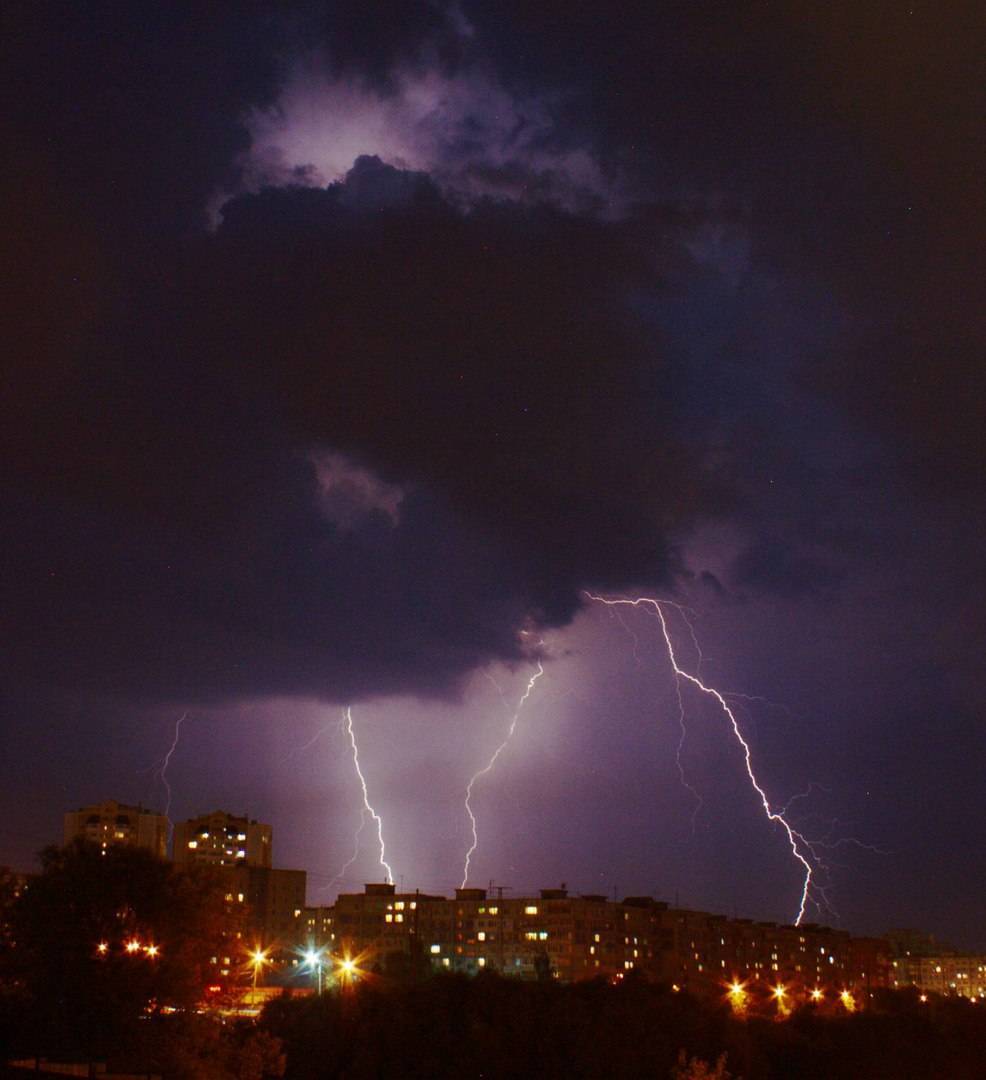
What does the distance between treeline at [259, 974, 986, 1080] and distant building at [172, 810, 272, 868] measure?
86119 millimetres

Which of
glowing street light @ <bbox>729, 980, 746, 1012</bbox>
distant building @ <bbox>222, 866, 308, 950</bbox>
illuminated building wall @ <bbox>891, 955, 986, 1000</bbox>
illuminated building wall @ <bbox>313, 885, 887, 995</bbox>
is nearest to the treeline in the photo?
glowing street light @ <bbox>729, 980, 746, 1012</bbox>

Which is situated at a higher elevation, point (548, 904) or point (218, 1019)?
point (548, 904)

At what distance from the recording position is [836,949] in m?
111

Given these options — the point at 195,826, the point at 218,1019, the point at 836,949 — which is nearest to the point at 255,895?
the point at 195,826

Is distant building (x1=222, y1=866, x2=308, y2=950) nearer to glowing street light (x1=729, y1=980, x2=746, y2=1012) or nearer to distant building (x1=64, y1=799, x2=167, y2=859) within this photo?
distant building (x1=64, y1=799, x2=167, y2=859)

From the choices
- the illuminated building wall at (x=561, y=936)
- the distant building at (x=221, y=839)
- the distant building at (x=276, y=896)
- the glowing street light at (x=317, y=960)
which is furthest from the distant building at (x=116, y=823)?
the glowing street light at (x=317, y=960)

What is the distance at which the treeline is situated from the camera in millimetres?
38781

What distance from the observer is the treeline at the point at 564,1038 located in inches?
1527

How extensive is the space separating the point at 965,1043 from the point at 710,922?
47.5m

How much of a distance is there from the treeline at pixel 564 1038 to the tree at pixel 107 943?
10811 millimetres

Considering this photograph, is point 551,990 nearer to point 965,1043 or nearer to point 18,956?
point 965,1043

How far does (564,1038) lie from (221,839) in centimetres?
9303

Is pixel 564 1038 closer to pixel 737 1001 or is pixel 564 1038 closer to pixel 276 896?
pixel 737 1001

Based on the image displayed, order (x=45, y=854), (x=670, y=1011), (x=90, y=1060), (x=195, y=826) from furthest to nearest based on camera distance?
(x=195, y=826) → (x=670, y=1011) → (x=45, y=854) → (x=90, y=1060)
